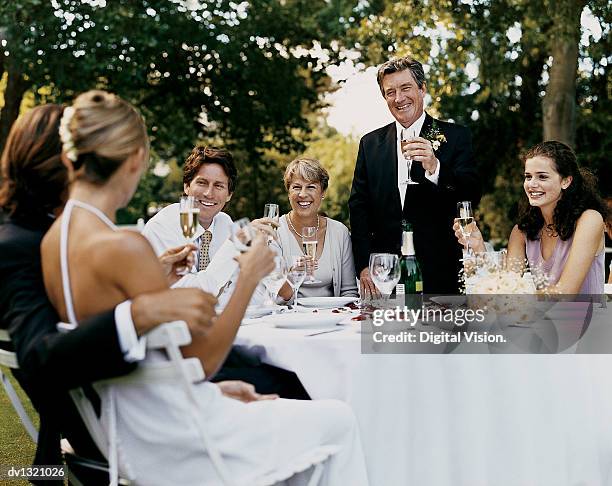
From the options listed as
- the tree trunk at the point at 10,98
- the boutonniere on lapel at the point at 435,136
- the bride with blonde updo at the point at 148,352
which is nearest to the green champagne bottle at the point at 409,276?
the bride with blonde updo at the point at 148,352

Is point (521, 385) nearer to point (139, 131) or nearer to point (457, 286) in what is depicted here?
point (139, 131)

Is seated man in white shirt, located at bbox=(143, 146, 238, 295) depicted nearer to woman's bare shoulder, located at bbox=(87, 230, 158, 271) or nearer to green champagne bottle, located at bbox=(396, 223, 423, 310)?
green champagne bottle, located at bbox=(396, 223, 423, 310)

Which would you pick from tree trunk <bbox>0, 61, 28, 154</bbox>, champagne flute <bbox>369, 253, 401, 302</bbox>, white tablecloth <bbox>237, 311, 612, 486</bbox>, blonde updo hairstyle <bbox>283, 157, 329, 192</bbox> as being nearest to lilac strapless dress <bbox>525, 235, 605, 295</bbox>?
champagne flute <bbox>369, 253, 401, 302</bbox>

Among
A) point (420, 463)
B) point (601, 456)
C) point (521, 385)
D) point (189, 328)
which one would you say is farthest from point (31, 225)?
point (601, 456)

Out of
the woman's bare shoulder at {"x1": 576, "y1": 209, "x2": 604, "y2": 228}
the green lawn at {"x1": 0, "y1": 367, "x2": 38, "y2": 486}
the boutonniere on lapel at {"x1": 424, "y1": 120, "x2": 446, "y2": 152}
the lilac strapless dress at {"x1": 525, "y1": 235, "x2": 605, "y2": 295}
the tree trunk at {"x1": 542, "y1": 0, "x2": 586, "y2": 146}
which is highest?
the tree trunk at {"x1": 542, "y1": 0, "x2": 586, "y2": 146}

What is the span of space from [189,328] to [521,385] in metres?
1.19

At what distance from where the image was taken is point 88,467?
2668 millimetres

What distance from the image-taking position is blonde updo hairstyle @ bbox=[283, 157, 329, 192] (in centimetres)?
482

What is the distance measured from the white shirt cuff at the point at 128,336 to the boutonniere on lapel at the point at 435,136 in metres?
2.60

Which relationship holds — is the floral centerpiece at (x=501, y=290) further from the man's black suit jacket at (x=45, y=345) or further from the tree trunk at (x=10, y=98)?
the tree trunk at (x=10, y=98)

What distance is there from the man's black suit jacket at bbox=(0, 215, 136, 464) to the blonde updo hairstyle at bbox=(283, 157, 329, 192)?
238 cm

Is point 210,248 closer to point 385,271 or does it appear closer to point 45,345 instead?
point 385,271

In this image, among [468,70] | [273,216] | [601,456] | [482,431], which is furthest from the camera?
[468,70]

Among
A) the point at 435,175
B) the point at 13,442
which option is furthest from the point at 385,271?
the point at 13,442
